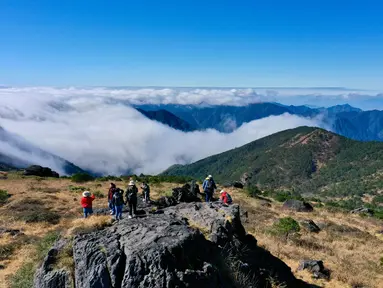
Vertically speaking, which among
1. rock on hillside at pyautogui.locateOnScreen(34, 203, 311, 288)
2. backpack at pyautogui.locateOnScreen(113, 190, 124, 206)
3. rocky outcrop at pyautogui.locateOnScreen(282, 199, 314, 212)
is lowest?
rocky outcrop at pyautogui.locateOnScreen(282, 199, 314, 212)

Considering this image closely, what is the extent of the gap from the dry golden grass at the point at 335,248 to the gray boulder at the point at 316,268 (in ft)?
0.91

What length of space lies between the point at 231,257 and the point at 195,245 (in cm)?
197

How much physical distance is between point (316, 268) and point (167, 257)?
35.8 ft

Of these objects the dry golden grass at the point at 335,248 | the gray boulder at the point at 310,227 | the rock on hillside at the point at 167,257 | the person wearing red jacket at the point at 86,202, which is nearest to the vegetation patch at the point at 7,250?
the person wearing red jacket at the point at 86,202

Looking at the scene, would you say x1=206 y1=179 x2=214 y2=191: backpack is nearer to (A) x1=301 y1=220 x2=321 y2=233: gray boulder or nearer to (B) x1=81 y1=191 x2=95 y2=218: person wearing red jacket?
(B) x1=81 y1=191 x2=95 y2=218: person wearing red jacket

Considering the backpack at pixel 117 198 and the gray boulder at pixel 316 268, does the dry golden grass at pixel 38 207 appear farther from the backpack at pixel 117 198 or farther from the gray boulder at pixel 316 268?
the gray boulder at pixel 316 268

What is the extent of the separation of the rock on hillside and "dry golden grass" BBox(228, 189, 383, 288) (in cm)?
601

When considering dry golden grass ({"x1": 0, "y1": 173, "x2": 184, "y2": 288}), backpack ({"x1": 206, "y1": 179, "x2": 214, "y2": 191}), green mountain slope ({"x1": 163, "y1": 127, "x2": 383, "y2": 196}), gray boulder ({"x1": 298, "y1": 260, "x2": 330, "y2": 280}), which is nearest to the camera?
dry golden grass ({"x1": 0, "y1": 173, "x2": 184, "y2": 288})

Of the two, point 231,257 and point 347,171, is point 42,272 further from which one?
point 347,171

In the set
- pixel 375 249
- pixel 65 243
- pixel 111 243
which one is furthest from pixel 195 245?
pixel 375 249

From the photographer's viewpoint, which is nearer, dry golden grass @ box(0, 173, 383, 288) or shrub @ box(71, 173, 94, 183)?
dry golden grass @ box(0, 173, 383, 288)

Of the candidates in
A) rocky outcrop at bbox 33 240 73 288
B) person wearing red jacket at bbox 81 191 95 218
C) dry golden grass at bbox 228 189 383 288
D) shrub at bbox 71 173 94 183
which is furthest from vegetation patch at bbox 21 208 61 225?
shrub at bbox 71 173 94 183

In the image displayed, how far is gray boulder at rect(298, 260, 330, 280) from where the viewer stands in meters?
15.9

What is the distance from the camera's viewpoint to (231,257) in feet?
36.0
